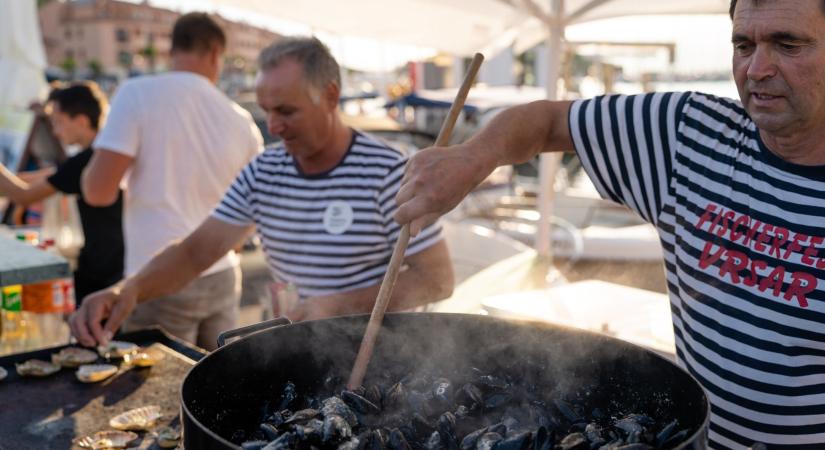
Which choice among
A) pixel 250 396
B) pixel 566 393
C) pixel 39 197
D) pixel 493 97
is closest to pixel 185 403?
pixel 250 396

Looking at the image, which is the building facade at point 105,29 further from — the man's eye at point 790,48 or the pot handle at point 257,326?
the man's eye at point 790,48

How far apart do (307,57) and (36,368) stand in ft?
4.38

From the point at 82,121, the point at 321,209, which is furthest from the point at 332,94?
the point at 82,121

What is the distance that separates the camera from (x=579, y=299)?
3416mm

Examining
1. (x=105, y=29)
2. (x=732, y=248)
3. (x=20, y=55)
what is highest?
(x=105, y=29)

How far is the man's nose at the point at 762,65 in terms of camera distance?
54.9 inches

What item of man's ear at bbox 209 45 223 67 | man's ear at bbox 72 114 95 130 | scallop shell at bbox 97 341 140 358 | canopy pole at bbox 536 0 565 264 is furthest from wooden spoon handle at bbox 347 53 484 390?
man's ear at bbox 72 114 95 130

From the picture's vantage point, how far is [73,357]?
2.13 m

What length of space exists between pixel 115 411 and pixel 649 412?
1349 millimetres

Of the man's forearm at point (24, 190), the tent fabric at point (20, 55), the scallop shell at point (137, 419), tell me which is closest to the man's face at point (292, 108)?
the scallop shell at point (137, 419)

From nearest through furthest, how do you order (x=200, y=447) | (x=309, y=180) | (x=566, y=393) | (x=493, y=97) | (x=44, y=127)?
(x=200, y=447) < (x=566, y=393) < (x=309, y=180) < (x=44, y=127) < (x=493, y=97)

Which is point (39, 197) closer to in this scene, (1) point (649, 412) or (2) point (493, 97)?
(1) point (649, 412)

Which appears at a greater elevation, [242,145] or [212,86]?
[212,86]

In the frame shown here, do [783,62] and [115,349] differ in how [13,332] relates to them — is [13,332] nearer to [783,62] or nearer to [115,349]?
[115,349]
